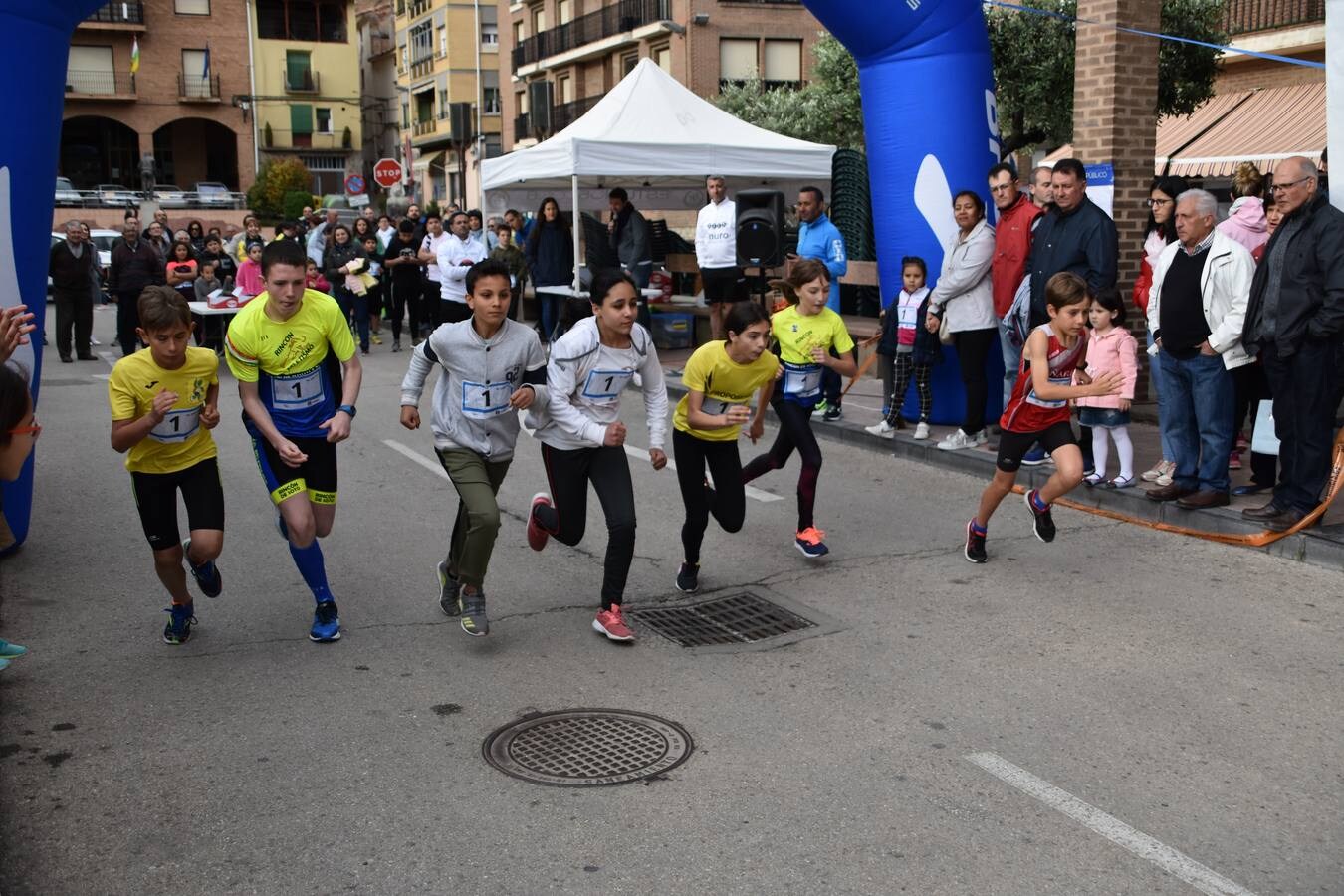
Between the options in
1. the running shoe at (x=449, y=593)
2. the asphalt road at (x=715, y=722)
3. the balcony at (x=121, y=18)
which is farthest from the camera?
the balcony at (x=121, y=18)

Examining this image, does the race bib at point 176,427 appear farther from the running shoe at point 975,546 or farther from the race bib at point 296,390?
the running shoe at point 975,546

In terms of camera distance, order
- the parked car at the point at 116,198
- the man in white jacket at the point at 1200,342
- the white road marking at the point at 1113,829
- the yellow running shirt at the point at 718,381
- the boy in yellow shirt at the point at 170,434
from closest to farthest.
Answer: the white road marking at the point at 1113,829 → the boy in yellow shirt at the point at 170,434 → the yellow running shirt at the point at 718,381 → the man in white jacket at the point at 1200,342 → the parked car at the point at 116,198

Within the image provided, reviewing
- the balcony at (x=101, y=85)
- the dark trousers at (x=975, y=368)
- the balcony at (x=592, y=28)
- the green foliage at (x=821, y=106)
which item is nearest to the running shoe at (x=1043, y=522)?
the dark trousers at (x=975, y=368)

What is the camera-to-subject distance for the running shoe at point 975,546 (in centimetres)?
718

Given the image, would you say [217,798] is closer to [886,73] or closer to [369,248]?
[886,73]

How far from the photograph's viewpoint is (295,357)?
574cm

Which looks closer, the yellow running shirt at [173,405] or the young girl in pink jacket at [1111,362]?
the yellow running shirt at [173,405]

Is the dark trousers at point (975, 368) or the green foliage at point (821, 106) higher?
the green foliage at point (821, 106)

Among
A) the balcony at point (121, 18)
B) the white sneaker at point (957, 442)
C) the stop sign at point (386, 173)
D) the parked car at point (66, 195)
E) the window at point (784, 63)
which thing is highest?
the balcony at point (121, 18)

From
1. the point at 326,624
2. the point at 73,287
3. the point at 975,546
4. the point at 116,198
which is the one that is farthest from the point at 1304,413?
the point at 116,198

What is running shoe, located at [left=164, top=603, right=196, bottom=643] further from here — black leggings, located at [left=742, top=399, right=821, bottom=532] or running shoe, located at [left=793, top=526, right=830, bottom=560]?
running shoe, located at [left=793, top=526, right=830, bottom=560]

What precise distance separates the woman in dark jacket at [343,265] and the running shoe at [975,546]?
1180 centimetres

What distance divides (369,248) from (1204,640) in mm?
14808

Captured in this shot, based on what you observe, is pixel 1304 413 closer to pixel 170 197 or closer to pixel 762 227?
pixel 762 227
